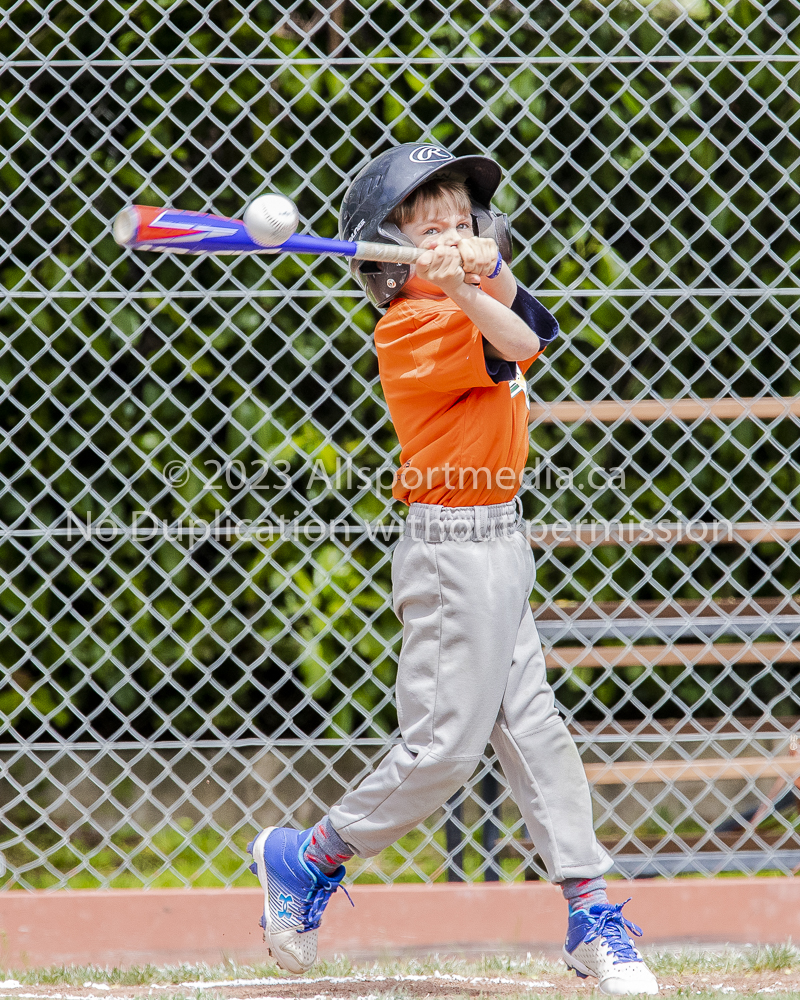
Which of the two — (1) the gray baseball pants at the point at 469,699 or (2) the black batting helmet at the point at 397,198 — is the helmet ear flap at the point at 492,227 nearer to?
(2) the black batting helmet at the point at 397,198

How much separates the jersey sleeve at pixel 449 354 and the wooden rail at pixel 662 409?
0.88 m

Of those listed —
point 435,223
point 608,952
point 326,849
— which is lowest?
point 608,952

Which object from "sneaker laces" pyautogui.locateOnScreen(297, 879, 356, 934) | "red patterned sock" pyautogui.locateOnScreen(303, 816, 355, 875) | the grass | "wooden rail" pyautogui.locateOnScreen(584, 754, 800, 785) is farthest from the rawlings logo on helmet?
the grass

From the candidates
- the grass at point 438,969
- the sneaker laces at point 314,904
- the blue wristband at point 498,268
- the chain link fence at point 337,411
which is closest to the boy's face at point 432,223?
the blue wristband at point 498,268

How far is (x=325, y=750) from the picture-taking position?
3533 mm

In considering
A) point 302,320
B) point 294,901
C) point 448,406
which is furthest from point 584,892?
point 302,320

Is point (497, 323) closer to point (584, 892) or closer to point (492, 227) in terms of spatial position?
point (492, 227)

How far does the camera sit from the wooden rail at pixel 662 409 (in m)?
2.72

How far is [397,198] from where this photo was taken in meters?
1.84

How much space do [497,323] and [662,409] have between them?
119 centimetres

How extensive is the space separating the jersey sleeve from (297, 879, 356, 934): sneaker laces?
1016 mm

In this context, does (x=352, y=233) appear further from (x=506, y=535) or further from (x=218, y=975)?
(x=218, y=975)

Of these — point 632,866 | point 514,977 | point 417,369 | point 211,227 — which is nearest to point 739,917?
point 632,866

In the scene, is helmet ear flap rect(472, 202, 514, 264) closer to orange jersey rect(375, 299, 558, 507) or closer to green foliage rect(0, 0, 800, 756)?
orange jersey rect(375, 299, 558, 507)
